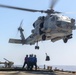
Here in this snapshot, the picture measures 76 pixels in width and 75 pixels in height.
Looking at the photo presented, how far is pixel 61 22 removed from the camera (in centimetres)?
3262

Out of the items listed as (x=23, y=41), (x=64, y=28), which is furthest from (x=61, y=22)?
(x=23, y=41)

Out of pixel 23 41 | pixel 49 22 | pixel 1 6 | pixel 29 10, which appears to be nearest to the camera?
pixel 1 6

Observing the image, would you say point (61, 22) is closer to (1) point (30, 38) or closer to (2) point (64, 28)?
(2) point (64, 28)

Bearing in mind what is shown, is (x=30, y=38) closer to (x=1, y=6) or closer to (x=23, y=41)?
(x=23, y=41)

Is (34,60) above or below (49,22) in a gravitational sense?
below

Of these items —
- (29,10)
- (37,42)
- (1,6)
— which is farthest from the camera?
(37,42)

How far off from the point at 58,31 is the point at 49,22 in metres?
2.27

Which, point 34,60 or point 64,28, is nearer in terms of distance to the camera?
point 34,60

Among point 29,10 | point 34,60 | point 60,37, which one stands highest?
point 29,10

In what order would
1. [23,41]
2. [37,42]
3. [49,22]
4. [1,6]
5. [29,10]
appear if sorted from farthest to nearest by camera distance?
[23,41]
[37,42]
[49,22]
[29,10]
[1,6]

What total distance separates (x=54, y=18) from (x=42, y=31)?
9.34ft

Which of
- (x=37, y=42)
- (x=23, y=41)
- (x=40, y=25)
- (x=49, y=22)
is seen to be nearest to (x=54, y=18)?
(x=49, y=22)

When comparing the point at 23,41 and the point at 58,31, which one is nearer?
the point at 58,31

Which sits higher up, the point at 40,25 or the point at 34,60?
the point at 40,25
